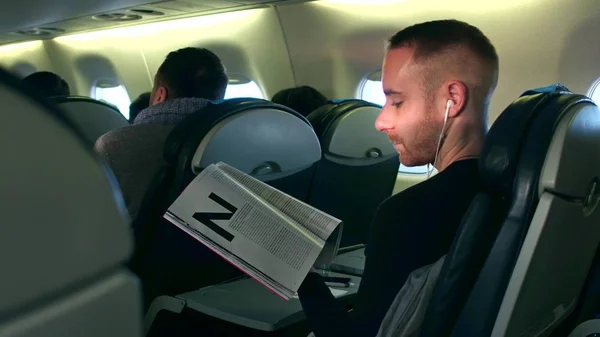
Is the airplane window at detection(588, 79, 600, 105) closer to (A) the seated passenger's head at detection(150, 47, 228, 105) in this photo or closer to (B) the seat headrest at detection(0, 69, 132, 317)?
(A) the seated passenger's head at detection(150, 47, 228, 105)

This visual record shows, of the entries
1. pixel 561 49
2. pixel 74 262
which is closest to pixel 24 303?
pixel 74 262

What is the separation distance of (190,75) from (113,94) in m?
6.86

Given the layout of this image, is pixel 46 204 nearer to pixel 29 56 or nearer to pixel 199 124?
pixel 199 124

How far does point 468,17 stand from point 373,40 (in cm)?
98

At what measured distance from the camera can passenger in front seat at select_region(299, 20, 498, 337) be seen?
1.48m

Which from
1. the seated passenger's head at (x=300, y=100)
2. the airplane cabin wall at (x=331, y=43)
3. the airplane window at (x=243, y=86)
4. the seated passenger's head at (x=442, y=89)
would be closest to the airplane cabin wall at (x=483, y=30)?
the airplane cabin wall at (x=331, y=43)

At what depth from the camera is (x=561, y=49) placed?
376cm

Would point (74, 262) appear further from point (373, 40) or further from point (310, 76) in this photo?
point (310, 76)

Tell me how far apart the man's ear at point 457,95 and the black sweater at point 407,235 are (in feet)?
0.59

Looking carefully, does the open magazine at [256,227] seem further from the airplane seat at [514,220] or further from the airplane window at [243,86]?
the airplane window at [243,86]

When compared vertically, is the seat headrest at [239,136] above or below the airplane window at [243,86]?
above

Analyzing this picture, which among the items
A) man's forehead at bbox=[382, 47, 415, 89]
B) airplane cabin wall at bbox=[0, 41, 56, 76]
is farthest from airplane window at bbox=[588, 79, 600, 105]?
airplane cabin wall at bbox=[0, 41, 56, 76]

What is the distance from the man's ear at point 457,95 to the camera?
5.43 ft

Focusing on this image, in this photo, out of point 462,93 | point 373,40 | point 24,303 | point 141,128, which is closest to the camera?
point 24,303
